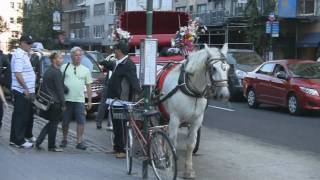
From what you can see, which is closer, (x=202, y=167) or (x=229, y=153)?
(x=202, y=167)

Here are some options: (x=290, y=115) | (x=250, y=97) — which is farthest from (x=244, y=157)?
(x=250, y=97)

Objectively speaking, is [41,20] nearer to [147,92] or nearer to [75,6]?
[75,6]

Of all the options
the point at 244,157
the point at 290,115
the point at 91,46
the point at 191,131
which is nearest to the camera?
the point at 191,131

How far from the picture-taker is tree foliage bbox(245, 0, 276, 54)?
3888 cm

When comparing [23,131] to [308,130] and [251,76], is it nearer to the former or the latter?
[308,130]

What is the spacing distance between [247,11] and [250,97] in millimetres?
23310

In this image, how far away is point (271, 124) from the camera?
50.1 feet

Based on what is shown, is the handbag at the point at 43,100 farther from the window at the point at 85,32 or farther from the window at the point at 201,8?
the window at the point at 85,32

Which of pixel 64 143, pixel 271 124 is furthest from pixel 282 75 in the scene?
pixel 64 143

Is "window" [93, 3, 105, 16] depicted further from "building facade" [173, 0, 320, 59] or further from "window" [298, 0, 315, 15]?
"window" [298, 0, 315, 15]

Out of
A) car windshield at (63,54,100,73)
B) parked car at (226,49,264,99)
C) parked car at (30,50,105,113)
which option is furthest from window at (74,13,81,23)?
car windshield at (63,54,100,73)

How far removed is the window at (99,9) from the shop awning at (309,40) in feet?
157

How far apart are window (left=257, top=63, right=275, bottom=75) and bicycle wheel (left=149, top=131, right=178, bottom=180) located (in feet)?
39.1

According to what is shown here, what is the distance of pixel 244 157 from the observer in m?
10.4
